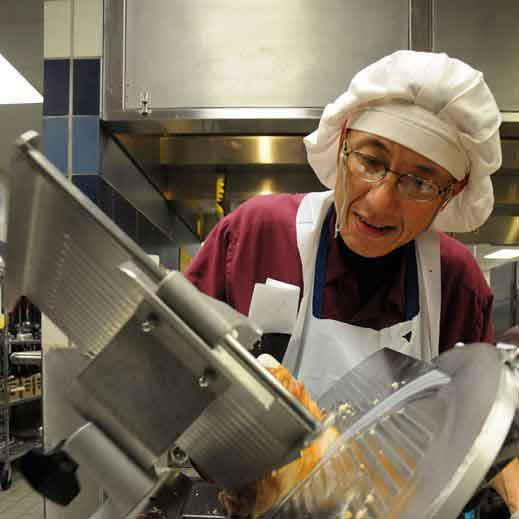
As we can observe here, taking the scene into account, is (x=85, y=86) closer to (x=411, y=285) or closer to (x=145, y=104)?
(x=145, y=104)

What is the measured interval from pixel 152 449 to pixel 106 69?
72.4 inches

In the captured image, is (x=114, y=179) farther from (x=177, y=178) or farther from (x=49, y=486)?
(x=49, y=486)

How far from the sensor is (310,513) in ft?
1.68

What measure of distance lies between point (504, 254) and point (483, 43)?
49.3 inches

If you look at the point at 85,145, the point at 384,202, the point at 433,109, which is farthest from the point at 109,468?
the point at 85,145

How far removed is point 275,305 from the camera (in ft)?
3.50

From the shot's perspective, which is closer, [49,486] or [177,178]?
[49,486]

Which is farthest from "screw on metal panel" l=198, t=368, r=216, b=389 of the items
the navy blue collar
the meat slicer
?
the navy blue collar

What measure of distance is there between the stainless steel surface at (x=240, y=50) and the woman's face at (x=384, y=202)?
1103 mm

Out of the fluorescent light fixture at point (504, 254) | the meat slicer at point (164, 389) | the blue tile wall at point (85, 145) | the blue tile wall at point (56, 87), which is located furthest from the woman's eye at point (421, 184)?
the fluorescent light fixture at point (504, 254)

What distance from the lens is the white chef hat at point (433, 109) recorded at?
0.86 m

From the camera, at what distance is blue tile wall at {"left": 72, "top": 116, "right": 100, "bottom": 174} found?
195cm

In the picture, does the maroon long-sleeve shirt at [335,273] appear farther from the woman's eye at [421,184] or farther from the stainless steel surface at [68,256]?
the stainless steel surface at [68,256]

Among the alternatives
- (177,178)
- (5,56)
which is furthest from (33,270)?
(5,56)
